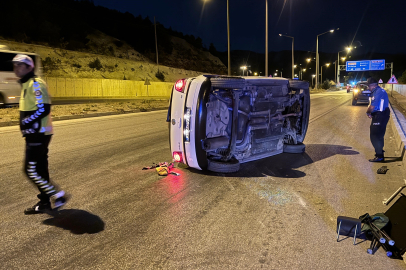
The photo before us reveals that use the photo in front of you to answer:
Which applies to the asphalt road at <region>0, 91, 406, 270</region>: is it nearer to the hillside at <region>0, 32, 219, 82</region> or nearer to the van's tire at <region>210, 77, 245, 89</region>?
the van's tire at <region>210, 77, 245, 89</region>

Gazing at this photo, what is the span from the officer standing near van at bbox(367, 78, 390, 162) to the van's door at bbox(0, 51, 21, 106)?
16.8m

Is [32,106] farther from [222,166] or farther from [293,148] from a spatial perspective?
[293,148]

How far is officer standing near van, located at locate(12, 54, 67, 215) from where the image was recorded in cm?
382

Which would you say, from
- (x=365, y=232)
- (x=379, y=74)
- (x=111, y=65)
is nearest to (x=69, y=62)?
(x=111, y=65)

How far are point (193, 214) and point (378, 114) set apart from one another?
16.1 ft

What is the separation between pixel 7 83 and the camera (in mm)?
17172

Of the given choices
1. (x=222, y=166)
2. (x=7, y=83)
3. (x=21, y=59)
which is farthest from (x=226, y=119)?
(x=7, y=83)

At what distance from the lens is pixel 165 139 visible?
9.41 metres

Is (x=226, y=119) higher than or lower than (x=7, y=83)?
lower

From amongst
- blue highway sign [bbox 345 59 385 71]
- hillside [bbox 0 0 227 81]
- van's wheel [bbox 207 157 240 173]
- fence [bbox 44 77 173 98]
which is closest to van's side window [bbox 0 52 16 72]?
Result: fence [bbox 44 77 173 98]

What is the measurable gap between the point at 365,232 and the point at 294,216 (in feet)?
2.63

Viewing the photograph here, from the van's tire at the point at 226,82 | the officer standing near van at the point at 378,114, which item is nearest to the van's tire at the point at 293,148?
the officer standing near van at the point at 378,114

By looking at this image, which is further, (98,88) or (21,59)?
(98,88)

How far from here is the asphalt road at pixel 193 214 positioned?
3039 millimetres
